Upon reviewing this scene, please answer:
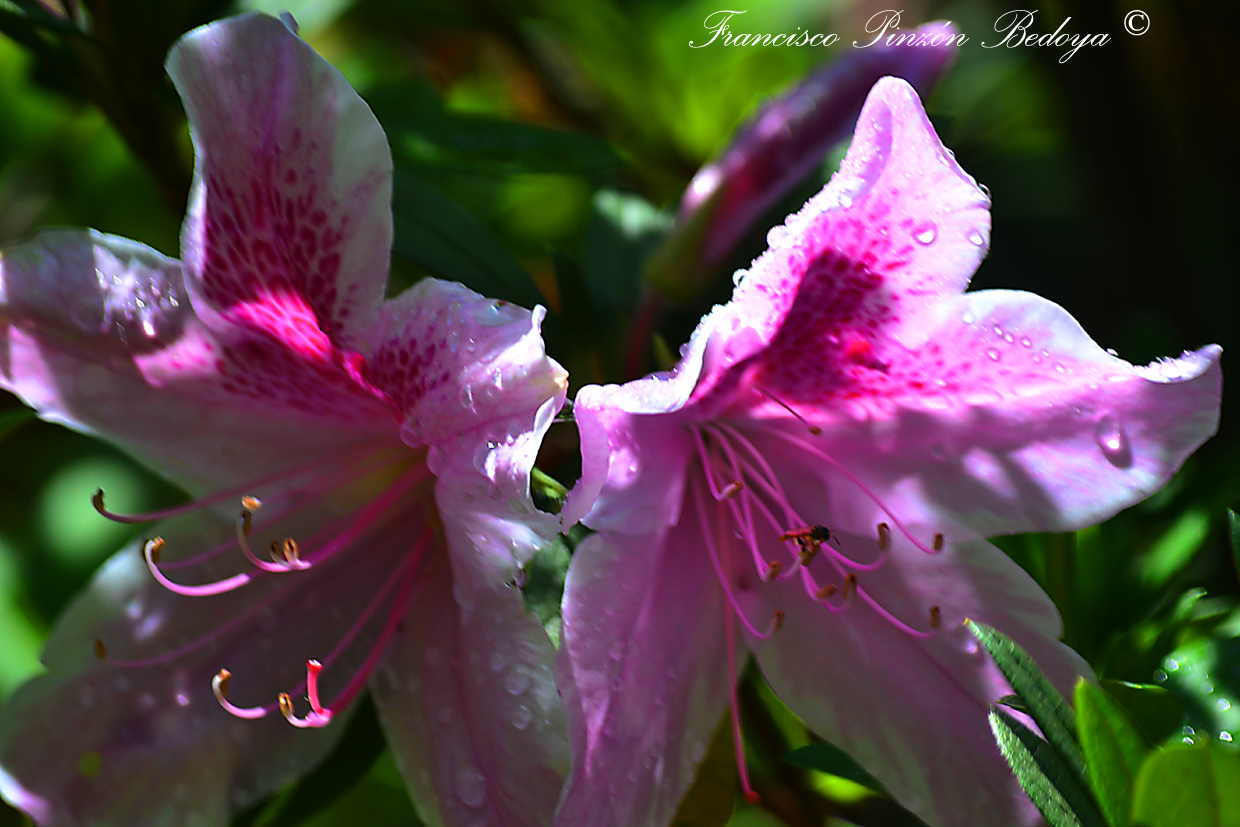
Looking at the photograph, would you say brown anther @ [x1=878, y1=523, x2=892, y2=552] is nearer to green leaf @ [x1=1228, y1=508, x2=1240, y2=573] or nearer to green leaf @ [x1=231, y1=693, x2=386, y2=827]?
green leaf @ [x1=1228, y1=508, x2=1240, y2=573]

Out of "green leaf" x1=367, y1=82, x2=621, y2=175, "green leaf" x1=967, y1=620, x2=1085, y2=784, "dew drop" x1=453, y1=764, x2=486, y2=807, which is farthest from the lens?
"green leaf" x1=367, y1=82, x2=621, y2=175

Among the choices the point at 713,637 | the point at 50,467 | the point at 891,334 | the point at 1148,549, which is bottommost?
the point at 50,467

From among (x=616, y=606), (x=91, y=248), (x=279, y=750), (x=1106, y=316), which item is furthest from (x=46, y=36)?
(x=1106, y=316)

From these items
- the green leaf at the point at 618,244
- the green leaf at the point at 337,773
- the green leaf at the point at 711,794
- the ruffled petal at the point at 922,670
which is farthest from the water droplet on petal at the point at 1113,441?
the green leaf at the point at 337,773

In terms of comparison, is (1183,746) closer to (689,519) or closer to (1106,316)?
(689,519)

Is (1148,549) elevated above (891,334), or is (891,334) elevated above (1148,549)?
(891,334)

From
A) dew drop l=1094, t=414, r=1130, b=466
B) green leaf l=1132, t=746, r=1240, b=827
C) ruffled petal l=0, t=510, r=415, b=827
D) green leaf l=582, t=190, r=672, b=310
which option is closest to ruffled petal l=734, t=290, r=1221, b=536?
dew drop l=1094, t=414, r=1130, b=466

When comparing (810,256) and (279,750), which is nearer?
(810,256)

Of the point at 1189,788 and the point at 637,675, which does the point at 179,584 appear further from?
the point at 1189,788
